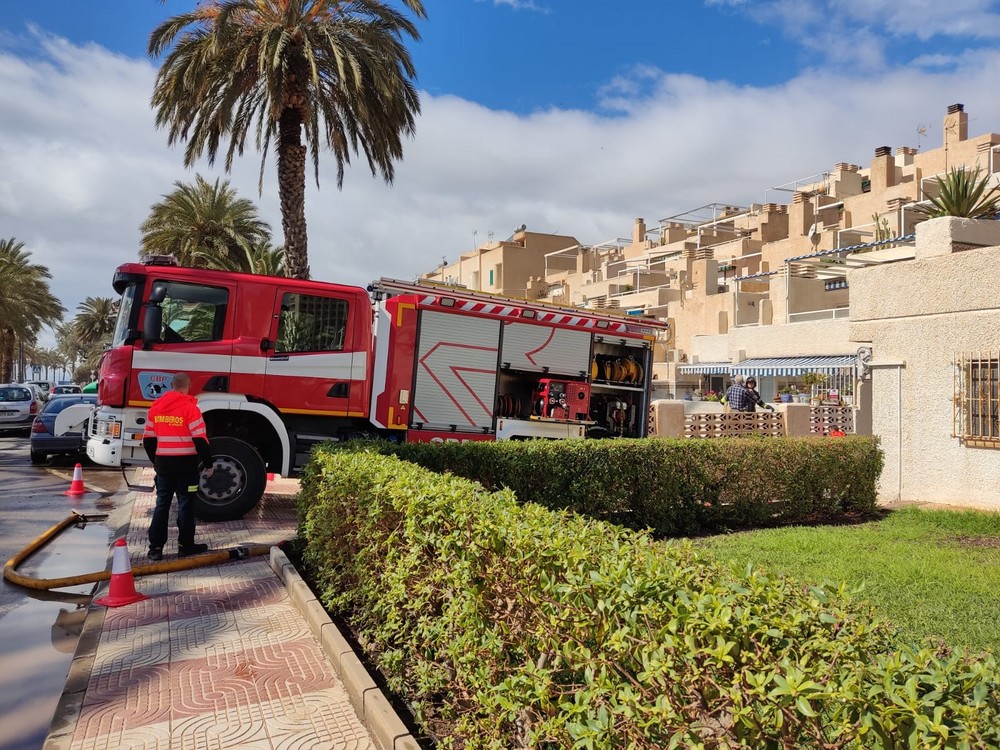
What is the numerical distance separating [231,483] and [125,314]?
2415mm

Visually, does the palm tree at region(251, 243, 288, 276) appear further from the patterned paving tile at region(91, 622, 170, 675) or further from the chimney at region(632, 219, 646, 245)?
the chimney at region(632, 219, 646, 245)

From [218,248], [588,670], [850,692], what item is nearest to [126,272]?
[588,670]

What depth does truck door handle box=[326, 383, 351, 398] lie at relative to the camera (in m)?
9.98

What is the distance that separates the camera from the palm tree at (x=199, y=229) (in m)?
27.6

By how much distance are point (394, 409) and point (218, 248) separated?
20076mm

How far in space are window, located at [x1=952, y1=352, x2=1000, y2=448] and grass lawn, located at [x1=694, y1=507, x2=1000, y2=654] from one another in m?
1.13

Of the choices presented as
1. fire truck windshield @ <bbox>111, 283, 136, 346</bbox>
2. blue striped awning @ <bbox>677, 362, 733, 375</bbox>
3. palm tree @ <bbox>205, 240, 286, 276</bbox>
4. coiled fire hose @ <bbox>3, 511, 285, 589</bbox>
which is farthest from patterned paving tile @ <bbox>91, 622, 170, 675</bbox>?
blue striped awning @ <bbox>677, 362, 733, 375</bbox>

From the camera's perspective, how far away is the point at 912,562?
22.9 feet

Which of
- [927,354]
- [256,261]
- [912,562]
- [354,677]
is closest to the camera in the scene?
[354,677]

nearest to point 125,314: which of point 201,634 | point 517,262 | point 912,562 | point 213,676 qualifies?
point 201,634

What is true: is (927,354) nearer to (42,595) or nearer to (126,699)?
(126,699)

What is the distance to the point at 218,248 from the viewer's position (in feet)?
90.8

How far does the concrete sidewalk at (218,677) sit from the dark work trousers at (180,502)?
2.07 feet

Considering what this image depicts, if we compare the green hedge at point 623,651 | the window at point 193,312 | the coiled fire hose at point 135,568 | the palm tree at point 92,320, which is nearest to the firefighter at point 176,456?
the coiled fire hose at point 135,568
